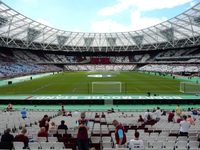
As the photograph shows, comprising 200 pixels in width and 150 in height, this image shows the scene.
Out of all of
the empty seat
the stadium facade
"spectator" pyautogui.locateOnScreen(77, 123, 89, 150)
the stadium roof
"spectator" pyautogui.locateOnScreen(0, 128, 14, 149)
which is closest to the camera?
"spectator" pyautogui.locateOnScreen(0, 128, 14, 149)

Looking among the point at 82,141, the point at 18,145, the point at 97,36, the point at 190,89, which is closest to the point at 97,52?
the point at 97,36

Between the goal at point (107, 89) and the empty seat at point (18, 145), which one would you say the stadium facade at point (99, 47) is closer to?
the goal at point (107, 89)

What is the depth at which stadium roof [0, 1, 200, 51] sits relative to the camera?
115438mm

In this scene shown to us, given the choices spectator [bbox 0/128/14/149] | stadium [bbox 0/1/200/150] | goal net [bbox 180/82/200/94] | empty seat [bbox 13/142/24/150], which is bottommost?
empty seat [bbox 13/142/24/150]

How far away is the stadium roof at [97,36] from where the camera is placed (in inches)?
4545

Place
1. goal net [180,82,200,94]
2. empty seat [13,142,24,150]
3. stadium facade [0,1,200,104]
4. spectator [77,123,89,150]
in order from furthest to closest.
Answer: stadium facade [0,1,200,104]
goal net [180,82,200,94]
empty seat [13,142,24,150]
spectator [77,123,89,150]

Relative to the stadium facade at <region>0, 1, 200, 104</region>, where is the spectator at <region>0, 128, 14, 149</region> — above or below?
below

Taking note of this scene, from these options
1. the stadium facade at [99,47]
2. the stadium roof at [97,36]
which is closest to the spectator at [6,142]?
the stadium facade at [99,47]

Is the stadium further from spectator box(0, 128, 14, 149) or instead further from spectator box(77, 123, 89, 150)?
spectator box(0, 128, 14, 149)

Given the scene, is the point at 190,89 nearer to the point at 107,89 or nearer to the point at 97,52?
the point at 107,89

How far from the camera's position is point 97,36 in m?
156

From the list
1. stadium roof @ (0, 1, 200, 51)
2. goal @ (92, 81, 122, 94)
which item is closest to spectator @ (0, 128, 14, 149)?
goal @ (92, 81, 122, 94)

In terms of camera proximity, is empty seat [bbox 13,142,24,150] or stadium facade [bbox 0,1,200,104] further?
stadium facade [bbox 0,1,200,104]

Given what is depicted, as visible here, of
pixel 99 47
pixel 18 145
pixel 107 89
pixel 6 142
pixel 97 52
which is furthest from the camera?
pixel 97 52
